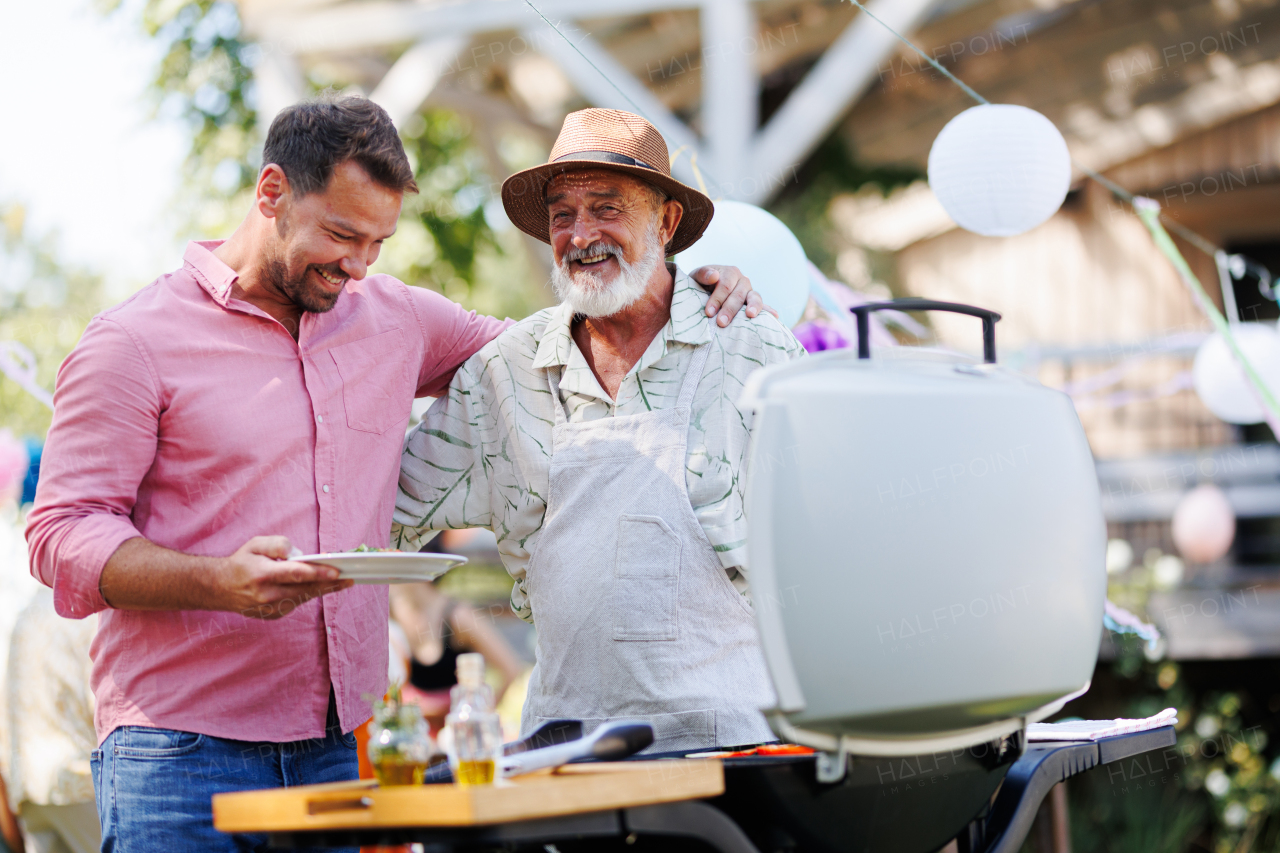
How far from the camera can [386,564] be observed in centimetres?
156

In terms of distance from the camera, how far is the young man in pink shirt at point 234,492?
5.79 feet

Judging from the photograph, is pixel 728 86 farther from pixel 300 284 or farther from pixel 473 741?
pixel 473 741

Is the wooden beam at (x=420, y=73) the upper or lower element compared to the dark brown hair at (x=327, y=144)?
upper

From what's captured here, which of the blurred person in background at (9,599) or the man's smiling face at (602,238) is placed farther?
the blurred person in background at (9,599)

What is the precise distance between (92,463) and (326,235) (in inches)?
19.3

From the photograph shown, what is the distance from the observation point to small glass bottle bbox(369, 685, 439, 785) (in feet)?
4.47

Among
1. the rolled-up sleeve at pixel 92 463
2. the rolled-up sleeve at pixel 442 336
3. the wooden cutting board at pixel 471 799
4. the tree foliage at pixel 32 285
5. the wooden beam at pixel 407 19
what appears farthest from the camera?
the tree foliage at pixel 32 285

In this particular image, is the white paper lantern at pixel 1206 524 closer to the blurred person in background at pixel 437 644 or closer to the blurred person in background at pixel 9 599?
the blurred person in background at pixel 437 644

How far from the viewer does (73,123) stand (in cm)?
1430

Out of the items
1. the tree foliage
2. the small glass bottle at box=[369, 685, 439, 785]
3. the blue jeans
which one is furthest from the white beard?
the tree foliage

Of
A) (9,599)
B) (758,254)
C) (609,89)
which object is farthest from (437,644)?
(758,254)

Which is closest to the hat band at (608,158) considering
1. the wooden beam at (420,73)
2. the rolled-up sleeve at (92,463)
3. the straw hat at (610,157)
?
the straw hat at (610,157)

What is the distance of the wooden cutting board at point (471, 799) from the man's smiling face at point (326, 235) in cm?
87

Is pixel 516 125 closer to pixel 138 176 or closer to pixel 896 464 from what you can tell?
pixel 138 176
